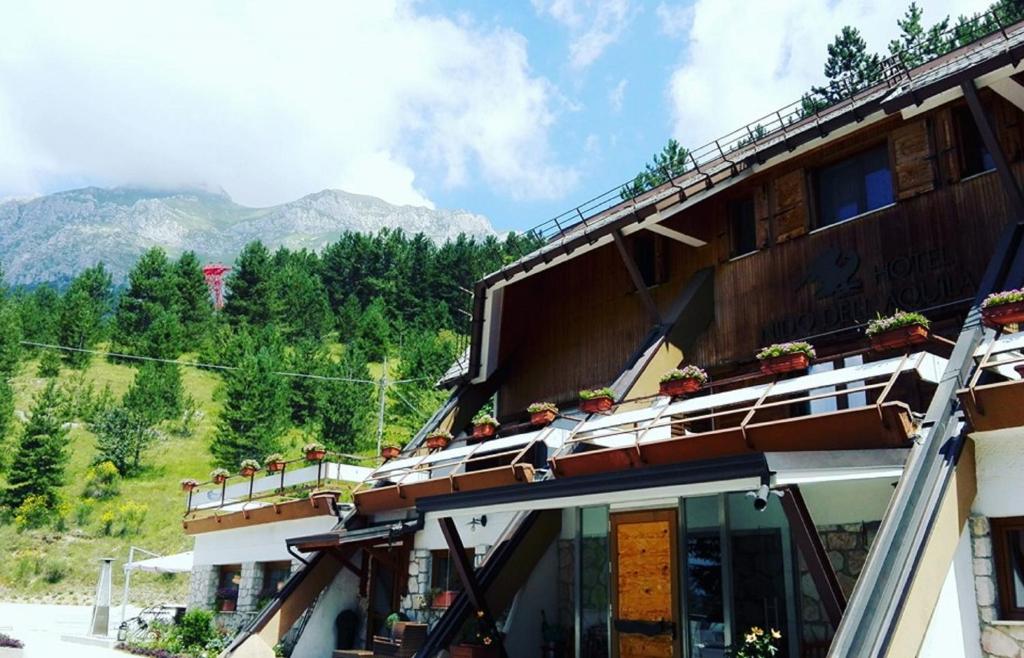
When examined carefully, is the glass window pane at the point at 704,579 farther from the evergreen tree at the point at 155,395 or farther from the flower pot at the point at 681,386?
the evergreen tree at the point at 155,395

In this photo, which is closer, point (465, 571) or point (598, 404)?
point (465, 571)

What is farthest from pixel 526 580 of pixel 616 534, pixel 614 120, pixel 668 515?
pixel 614 120

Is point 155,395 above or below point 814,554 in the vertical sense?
above

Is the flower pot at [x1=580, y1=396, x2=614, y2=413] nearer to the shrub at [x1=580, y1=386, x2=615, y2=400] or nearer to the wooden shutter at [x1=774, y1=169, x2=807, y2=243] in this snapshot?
the shrub at [x1=580, y1=386, x2=615, y2=400]

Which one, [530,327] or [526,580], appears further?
→ [530,327]

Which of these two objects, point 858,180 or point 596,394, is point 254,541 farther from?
point 858,180

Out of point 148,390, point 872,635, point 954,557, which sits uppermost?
point 148,390

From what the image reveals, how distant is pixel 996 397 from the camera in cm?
794

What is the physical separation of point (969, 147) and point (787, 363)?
14.4 feet

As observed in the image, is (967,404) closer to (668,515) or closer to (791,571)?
(791,571)

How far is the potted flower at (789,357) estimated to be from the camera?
35.1 feet

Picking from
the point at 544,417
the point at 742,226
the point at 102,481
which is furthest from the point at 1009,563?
the point at 102,481

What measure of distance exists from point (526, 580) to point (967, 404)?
7.08m

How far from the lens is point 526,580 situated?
42.9 ft
